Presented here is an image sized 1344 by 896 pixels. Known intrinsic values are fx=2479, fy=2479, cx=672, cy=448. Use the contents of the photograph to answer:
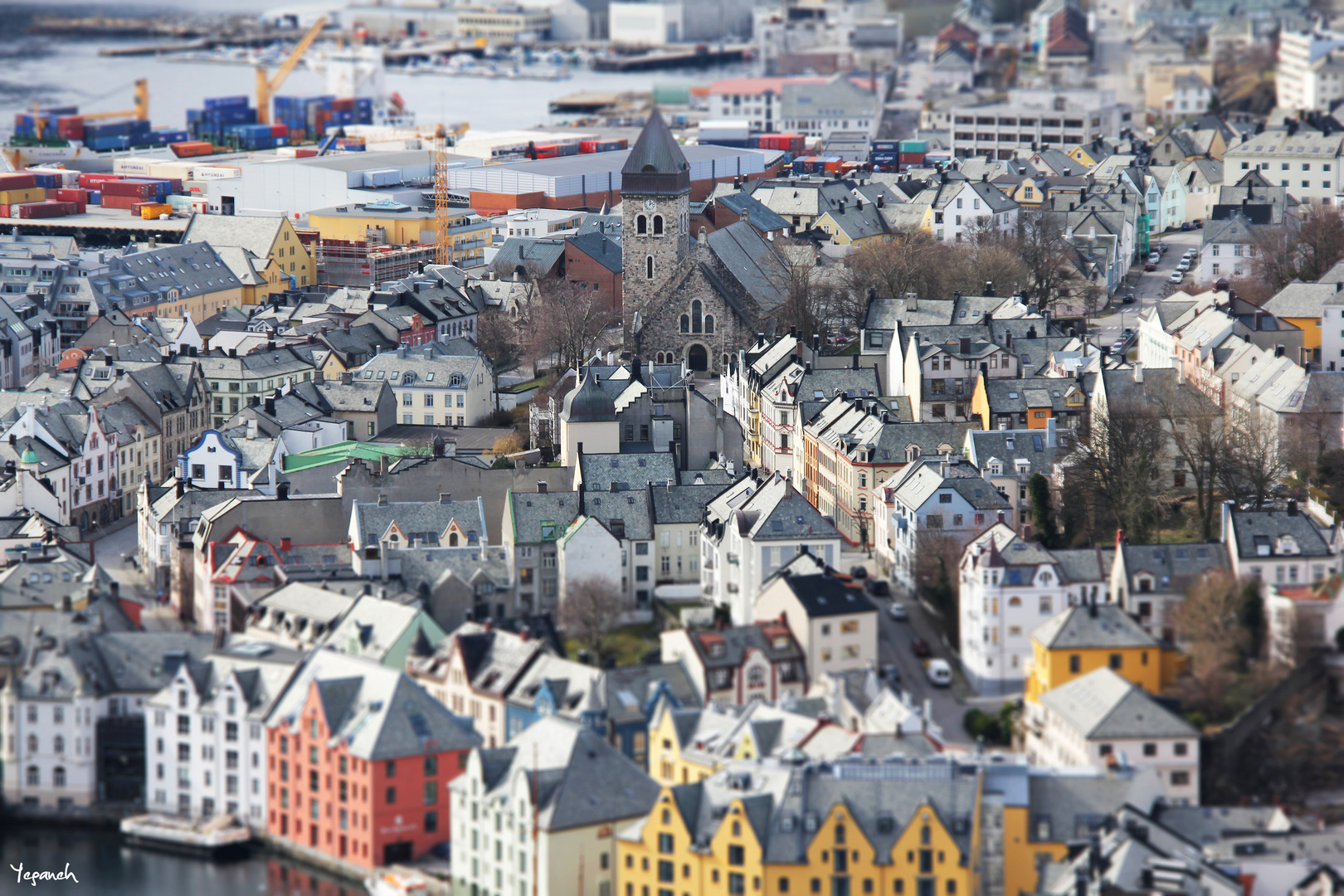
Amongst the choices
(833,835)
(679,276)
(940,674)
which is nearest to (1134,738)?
(833,835)

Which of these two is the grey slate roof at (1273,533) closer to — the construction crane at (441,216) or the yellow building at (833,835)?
the yellow building at (833,835)

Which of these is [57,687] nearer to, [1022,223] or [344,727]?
[344,727]

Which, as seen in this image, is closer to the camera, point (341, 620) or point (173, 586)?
point (341, 620)

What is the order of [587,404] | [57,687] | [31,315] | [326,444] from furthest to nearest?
1. [31,315]
2. [326,444]
3. [587,404]
4. [57,687]

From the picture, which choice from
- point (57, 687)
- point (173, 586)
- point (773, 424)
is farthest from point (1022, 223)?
point (57, 687)

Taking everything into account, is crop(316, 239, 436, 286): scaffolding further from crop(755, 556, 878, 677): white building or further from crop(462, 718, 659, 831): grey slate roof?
crop(462, 718, 659, 831): grey slate roof
